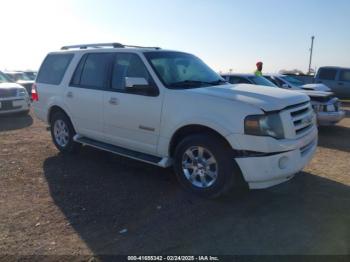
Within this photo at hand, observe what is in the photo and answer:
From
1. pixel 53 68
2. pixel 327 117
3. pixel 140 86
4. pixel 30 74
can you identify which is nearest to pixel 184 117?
pixel 140 86

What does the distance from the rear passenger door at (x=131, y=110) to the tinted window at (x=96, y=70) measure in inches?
7.7

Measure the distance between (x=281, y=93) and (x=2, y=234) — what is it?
383 cm

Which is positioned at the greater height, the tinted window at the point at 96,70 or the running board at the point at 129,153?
the tinted window at the point at 96,70

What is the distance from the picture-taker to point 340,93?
1806cm

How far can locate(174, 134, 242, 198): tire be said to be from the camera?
4379 mm

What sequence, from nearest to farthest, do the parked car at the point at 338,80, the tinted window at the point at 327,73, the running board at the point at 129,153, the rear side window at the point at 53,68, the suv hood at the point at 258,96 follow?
the suv hood at the point at 258,96, the running board at the point at 129,153, the rear side window at the point at 53,68, the parked car at the point at 338,80, the tinted window at the point at 327,73

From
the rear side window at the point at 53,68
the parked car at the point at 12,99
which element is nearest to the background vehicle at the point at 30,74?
the parked car at the point at 12,99

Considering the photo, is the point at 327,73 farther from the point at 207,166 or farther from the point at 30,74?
the point at 30,74

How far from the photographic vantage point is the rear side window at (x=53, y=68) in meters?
6.61

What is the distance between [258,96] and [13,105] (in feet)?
30.0

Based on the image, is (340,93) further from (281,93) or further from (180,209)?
(180,209)

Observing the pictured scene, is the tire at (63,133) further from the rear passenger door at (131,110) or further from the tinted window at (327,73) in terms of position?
the tinted window at (327,73)

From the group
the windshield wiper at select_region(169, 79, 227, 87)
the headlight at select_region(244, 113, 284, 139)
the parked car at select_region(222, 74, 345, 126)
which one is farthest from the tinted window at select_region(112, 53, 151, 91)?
the parked car at select_region(222, 74, 345, 126)

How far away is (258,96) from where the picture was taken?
4477 millimetres
